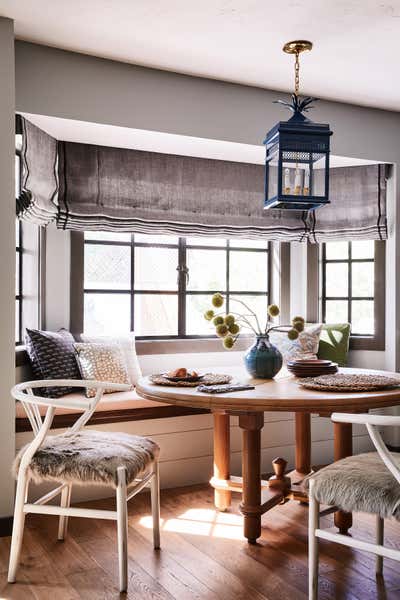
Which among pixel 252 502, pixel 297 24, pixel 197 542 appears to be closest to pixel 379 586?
pixel 252 502

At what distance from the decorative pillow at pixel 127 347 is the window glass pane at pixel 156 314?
11.4 inches

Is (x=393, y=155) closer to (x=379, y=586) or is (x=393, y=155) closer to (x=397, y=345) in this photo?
(x=397, y=345)

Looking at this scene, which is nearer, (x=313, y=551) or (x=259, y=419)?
(x=313, y=551)

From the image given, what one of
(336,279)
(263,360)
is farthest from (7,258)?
(336,279)

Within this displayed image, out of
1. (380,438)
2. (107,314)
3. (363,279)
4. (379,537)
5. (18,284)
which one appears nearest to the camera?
(380,438)

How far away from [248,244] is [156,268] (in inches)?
33.6

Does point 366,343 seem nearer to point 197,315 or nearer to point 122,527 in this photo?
point 197,315

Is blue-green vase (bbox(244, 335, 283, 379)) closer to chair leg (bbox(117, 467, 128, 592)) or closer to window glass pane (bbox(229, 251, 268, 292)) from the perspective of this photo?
chair leg (bbox(117, 467, 128, 592))

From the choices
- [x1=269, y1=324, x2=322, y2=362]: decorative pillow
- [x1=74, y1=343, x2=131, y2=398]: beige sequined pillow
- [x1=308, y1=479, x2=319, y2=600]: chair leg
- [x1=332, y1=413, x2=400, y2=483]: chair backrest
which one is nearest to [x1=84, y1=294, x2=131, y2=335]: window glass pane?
[x1=74, y1=343, x2=131, y2=398]: beige sequined pillow

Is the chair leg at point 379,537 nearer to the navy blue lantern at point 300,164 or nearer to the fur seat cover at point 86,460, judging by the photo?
the fur seat cover at point 86,460

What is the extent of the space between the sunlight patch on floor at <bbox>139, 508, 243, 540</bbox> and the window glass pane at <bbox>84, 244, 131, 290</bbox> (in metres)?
1.75

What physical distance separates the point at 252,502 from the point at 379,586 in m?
0.68

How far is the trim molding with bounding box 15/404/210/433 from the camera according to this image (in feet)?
10.8

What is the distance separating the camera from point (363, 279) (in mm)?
4754
